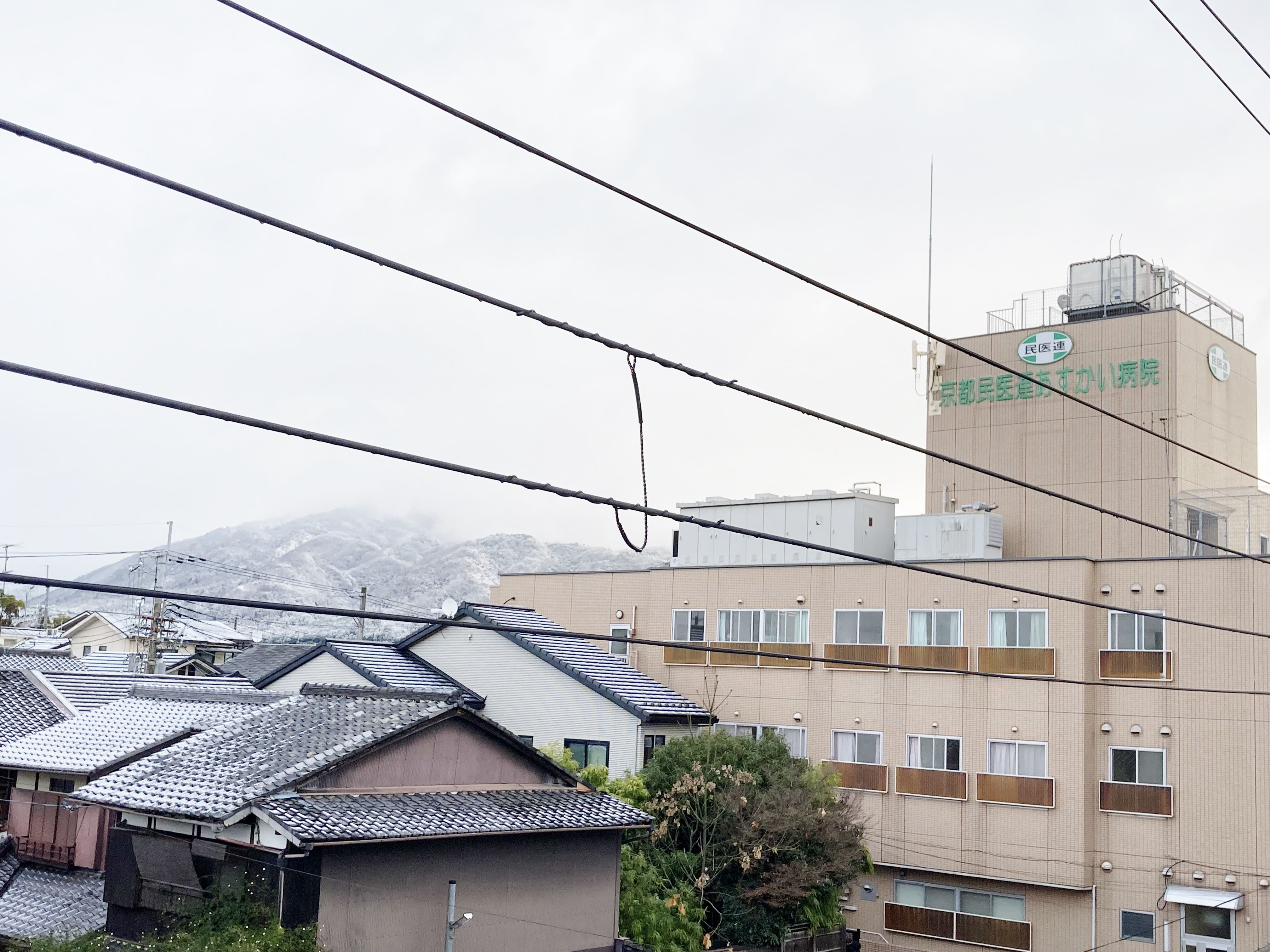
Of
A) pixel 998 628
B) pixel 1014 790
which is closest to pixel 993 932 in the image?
pixel 1014 790

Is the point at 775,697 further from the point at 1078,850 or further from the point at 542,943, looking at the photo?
the point at 542,943

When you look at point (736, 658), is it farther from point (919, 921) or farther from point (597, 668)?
point (919, 921)

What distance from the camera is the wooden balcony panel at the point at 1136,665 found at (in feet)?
80.6

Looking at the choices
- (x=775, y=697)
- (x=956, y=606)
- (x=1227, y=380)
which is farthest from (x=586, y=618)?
(x=1227, y=380)

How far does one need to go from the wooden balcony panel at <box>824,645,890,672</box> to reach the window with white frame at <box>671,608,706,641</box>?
11.7ft

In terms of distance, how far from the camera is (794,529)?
1216 inches

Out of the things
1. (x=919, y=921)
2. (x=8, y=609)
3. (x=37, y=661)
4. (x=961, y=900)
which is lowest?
(x=919, y=921)

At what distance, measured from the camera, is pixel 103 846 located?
2003cm

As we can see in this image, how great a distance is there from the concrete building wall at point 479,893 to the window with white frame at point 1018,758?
37.4 feet

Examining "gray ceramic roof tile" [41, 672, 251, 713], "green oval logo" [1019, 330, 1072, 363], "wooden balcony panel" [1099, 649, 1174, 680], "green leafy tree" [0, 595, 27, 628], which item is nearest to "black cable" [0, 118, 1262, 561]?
"wooden balcony panel" [1099, 649, 1174, 680]

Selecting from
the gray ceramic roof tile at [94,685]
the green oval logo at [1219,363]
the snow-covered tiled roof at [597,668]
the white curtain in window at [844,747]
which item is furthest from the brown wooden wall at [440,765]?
the green oval logo at [1219,363]

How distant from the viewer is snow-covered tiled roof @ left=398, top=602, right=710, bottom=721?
27.2 meters

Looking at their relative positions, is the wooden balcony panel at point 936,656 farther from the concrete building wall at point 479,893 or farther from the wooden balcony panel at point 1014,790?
the concrete building wall at point 479,893

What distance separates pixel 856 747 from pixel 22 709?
18822mm
